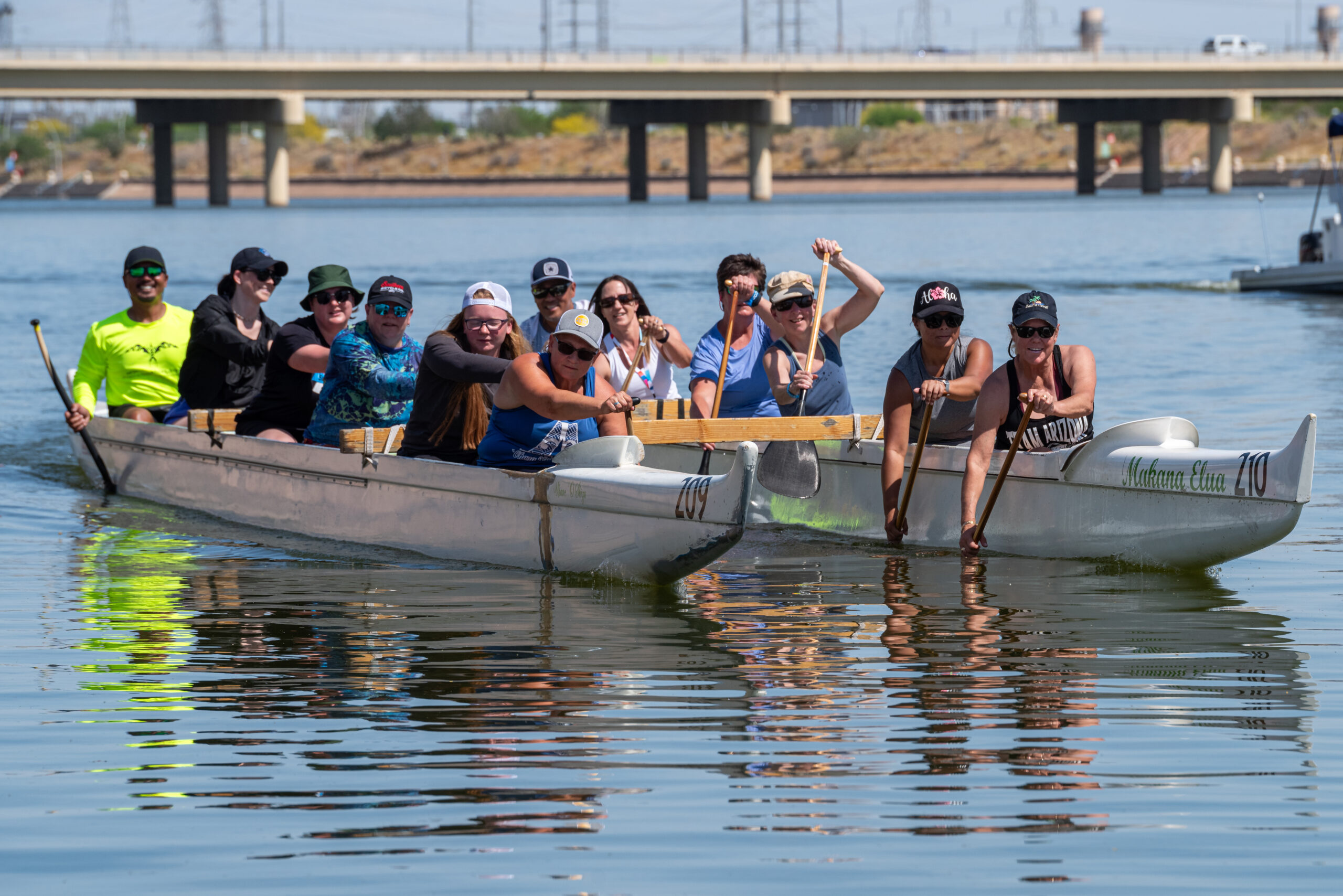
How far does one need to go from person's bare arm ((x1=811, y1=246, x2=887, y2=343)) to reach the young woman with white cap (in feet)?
5.92

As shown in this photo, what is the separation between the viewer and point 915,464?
9.82 metres

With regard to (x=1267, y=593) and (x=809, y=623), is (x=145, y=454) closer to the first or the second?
(x=809, y=623)

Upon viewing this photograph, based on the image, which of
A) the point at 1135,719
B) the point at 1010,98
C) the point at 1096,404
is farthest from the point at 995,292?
the point at 1010,98

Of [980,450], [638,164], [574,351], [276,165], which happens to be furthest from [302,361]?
[638,164]

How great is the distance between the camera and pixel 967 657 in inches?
286

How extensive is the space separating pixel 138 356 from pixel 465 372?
4479 millimetres

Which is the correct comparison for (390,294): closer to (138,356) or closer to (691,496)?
(691,496)

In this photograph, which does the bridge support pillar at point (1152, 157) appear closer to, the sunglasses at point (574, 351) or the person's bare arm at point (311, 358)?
the person's bare arm at point (311, 358)

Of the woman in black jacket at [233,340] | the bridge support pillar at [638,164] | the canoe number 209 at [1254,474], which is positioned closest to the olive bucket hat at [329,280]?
the woman in black jacket at [233,340]

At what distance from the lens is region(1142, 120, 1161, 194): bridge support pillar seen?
304 feet

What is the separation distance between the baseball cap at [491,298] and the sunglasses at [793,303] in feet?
5.87

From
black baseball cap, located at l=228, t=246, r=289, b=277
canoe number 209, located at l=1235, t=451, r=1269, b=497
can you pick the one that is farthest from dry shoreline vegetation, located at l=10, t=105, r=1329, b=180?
canoe number 209, located at l=1235, t=451, r=1269, b=497

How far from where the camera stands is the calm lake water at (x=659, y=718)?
479cm

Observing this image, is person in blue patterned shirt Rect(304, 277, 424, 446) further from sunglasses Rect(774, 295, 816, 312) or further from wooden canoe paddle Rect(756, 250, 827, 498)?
wooden canoe paddle Rect(756, 250, 827, 498)
